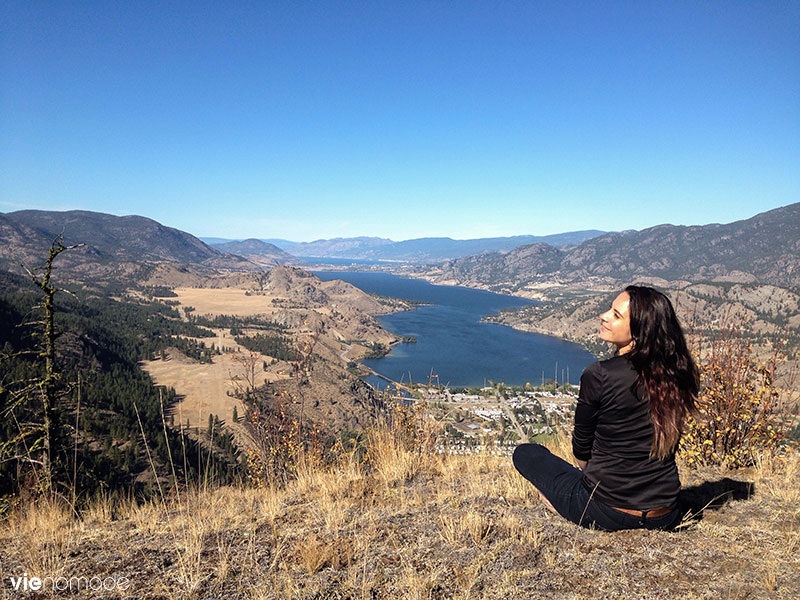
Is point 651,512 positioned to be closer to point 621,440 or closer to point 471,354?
point 621,440

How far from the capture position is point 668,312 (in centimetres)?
263

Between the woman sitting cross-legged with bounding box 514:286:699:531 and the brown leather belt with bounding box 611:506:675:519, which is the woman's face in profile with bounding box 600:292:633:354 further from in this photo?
the brown leather belt with bounding box 611:506:675:519

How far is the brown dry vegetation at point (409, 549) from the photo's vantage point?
7.58ft

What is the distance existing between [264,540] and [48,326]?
6.59m

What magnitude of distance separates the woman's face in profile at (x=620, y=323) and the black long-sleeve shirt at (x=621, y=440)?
166 millimetres

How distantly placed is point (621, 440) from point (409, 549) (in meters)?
1.72

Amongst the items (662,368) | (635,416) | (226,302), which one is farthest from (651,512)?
(226,302)

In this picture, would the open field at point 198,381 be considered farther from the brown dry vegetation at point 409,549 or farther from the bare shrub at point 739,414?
the bare shrub at point 739,414

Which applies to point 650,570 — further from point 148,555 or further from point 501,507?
point 148,555

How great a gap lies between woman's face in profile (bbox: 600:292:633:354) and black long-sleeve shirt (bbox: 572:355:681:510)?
0.54 ft

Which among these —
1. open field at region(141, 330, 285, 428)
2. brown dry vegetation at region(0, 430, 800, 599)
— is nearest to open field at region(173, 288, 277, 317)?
open field at region(141, 330, 285, 428)

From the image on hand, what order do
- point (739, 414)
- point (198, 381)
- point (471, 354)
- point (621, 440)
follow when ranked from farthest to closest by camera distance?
1. point (471, 354)
2. point (198, 381)
3. point (739, 414)
4. point (621, 440)

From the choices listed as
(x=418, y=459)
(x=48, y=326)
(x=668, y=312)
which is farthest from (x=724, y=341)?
(x=48, y=326)

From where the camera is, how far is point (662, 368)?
8.36ft
